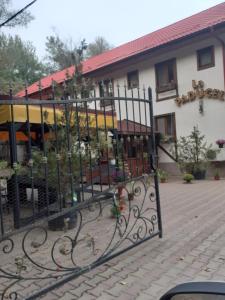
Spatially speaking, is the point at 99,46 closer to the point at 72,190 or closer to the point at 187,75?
the point at 187,75

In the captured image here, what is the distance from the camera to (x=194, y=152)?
12.2 metres

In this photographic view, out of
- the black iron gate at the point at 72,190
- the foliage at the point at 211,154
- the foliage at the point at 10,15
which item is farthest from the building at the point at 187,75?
the black iron gate at the point at 72,190

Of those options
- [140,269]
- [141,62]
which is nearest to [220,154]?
[141,62]

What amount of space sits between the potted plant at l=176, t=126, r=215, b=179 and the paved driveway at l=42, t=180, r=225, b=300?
21.5 ft

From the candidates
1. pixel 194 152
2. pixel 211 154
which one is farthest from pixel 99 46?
pixel 211 154

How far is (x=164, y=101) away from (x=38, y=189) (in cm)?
983

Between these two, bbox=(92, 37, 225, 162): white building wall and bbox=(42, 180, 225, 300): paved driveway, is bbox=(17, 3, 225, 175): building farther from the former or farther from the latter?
bbox=(42, 180, 225, 300): paved driveway

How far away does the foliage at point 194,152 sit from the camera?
12.0 meters

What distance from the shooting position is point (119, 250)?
3.85 meters

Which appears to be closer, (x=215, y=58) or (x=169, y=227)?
(x=169, y=227)

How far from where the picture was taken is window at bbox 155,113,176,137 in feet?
45.1

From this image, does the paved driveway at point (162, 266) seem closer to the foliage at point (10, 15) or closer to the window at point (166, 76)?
the window at point (166, 76)

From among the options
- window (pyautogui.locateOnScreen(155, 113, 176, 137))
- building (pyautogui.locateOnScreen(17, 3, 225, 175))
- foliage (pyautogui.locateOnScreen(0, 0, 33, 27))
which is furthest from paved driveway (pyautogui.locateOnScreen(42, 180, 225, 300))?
foliage (pyautogui.locateOnScreen(0, 0, 33, 27))

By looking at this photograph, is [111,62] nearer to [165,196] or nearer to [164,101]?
[164,101]
